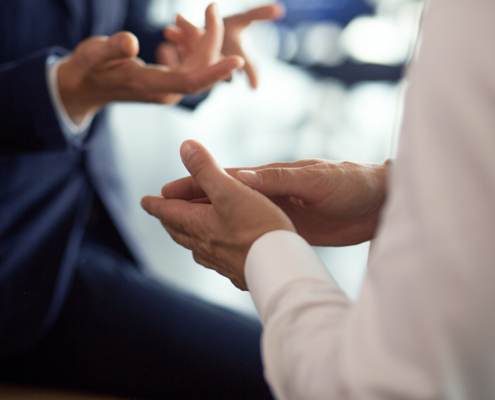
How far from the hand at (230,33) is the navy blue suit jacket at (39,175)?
188 mm

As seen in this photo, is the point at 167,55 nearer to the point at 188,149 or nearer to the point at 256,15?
the point at 256,15

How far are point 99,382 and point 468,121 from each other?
28.4 inches

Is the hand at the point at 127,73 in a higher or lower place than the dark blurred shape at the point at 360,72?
higher

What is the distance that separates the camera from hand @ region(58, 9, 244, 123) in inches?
22.2

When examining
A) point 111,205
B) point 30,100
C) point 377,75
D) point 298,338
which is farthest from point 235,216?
point 377,75

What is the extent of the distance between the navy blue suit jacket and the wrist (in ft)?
0.11

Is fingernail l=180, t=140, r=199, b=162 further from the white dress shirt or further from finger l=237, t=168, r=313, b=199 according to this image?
the white dress shirt

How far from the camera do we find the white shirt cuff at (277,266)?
31 cm

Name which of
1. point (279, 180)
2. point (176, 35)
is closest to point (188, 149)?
point (279, 180)

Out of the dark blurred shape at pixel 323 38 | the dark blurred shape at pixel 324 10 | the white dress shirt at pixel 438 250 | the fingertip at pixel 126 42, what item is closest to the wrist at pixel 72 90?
the fingertip at pixel 126 42

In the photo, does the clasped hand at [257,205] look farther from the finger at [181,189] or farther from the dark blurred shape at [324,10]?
the dark blurred shape at [324,10]

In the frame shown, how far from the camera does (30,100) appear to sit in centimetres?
59

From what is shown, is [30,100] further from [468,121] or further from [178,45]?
[468,121]

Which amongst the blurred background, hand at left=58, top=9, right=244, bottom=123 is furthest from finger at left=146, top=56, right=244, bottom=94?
the blurred background
